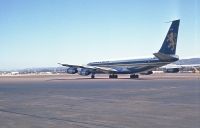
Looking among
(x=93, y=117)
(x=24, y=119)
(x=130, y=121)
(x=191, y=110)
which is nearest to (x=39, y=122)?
(x=24, y=119)

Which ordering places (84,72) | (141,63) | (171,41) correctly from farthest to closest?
(84,72), (141,63), (171,41)

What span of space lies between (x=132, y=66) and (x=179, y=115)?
4628 cm

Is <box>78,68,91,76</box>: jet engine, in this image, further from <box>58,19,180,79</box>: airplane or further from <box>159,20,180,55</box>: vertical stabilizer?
<box>159,20,180,55</box>: vertical stabilizer

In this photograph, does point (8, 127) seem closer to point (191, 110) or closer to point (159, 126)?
point (159, 126)

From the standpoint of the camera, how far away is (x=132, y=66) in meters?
58.2

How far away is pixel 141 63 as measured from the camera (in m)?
56.2

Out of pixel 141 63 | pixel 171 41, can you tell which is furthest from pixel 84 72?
pixel 171 41

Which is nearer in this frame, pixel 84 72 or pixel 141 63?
pixel 141 63

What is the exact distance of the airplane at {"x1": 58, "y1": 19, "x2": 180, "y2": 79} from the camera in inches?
2031

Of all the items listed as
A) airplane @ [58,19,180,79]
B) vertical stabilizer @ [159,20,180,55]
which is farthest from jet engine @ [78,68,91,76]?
vertical stabilizer @ [159,20,180,55]

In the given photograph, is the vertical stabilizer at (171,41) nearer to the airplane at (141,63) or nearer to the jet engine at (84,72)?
the airplane at (141,63)

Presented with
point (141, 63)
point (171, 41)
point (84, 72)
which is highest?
point (171, 41)

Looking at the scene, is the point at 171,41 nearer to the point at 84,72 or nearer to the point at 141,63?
the point at 141,63

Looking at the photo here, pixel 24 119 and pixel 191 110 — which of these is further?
pixel 191 110
